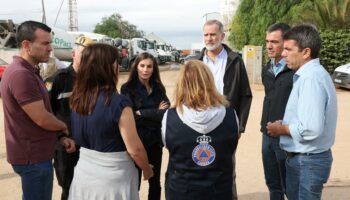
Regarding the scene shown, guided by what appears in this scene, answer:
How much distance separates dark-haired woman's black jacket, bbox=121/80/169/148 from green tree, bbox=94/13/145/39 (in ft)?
220

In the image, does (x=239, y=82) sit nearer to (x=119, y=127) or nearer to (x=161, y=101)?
(x=161, y=101)

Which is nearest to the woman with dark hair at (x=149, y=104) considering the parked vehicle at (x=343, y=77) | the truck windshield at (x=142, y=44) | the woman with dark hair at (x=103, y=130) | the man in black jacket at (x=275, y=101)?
the man in black jacket at (x=275, y=101)

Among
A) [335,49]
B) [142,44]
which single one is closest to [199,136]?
[335,49]

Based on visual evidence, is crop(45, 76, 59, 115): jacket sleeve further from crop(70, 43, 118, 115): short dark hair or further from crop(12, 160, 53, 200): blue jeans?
crop(70, 43, 118, 115): short dark hair

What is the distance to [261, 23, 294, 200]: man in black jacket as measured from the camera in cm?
348

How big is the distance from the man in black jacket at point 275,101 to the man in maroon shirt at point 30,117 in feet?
5.91

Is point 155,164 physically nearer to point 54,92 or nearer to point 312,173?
point 54,92

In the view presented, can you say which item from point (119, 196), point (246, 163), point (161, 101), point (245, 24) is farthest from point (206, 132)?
point (245, 24)

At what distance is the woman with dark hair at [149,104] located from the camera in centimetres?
380

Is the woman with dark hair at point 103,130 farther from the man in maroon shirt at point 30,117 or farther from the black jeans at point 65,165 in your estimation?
the black jeans at point 65,165

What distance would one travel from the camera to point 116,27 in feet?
238

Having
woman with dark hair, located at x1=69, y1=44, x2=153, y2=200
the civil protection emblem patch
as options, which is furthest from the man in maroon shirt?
the civil protection emblem patch

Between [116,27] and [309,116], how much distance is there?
237ft

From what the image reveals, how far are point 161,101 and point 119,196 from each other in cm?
152
